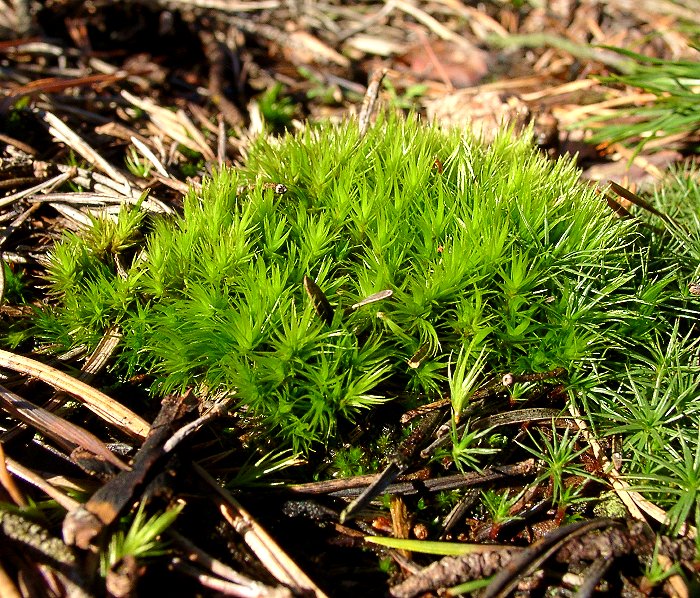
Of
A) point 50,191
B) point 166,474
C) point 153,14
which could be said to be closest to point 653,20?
point 153,14

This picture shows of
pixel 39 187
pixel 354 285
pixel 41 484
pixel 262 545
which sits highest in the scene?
pixel 39 187

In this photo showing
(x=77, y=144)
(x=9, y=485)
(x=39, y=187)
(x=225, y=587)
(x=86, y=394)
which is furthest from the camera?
(x=77, y=144)

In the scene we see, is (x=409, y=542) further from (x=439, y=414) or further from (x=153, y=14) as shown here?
(x=153, y=14)

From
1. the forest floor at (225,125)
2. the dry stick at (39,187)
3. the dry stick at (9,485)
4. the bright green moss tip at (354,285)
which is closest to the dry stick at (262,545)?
the forest floor at (225,125)

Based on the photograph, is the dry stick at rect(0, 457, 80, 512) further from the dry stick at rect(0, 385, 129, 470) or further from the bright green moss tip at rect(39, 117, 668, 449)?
the bright green moss tip at rect(39, 117, 668, 449)

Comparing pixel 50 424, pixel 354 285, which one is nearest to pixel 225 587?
pixel 50 424

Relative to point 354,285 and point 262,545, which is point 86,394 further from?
point 354,285

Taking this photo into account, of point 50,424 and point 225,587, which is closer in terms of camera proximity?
point 225,587
